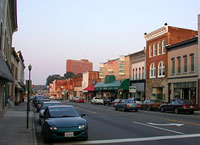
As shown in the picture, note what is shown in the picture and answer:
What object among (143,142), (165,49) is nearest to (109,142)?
(143,142)

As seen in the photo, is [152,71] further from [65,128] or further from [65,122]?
[65,128]

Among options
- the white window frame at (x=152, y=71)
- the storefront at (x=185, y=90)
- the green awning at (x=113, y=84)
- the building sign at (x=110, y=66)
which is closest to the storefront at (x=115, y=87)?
the green awning at (x=113, y=84)

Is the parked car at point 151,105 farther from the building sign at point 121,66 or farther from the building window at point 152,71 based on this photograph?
the building sign at point 121,66

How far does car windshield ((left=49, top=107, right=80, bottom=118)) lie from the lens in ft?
38.3

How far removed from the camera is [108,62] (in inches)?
2489

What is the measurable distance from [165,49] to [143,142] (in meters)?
33.0

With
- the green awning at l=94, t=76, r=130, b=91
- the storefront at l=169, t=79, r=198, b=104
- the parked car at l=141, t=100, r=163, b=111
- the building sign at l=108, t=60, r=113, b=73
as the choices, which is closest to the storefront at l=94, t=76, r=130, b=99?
the green awning at l=94, t=76, r=130, b=91

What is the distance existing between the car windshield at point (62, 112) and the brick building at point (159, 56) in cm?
3106

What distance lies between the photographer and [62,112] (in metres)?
11.9

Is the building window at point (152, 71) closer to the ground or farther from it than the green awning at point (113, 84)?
farther from it

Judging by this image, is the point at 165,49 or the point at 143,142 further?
the point at 165,49

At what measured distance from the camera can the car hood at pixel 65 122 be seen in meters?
10.4

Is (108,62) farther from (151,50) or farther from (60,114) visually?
(60,114)

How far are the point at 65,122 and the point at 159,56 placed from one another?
115 feet
